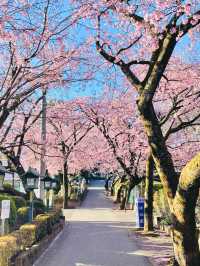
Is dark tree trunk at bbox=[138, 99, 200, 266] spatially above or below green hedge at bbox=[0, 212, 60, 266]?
above

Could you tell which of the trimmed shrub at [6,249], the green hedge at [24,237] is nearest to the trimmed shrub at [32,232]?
the green hedge at [24,237]

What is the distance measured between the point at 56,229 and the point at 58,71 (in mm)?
10857

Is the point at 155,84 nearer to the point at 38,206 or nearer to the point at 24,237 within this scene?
the point at 24,237

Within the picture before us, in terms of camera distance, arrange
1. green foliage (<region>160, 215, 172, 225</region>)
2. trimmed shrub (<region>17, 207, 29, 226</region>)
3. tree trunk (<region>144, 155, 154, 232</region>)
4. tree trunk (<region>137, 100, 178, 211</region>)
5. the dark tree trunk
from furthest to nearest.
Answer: green foliage (<region>160, 215, 172, 225</region>), tree trunk (<region>144, 155, 154, 232</region>), trimmed shrub (<region>17, 207, 29, 226</region>), tree trunk (<region>137, 100, 178, 211</region>), the dark tree trunk

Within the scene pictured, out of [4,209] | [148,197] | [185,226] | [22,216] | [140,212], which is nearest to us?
[185,226]

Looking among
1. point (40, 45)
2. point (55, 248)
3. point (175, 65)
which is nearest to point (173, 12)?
point (40, 45)

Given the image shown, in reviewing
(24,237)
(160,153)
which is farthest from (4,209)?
(160,153)

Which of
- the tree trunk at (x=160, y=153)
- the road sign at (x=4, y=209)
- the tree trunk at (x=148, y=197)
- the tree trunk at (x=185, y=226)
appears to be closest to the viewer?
the tree trunk at (x=185, y=226)

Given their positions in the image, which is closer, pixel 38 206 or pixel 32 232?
pixel 32 232

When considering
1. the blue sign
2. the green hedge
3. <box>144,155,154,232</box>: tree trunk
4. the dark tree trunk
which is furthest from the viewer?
the blue sign

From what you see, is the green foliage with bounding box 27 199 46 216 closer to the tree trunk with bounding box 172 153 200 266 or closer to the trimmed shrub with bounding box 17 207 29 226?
the trimmed shrub with bounding box 17 207 29 226

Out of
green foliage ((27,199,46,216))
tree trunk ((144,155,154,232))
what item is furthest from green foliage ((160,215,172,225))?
green foliage ((27,199,46,216))

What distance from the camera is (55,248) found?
15828 mm

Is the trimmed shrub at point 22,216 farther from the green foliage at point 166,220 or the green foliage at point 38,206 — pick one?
the green foliage at point 166,220
